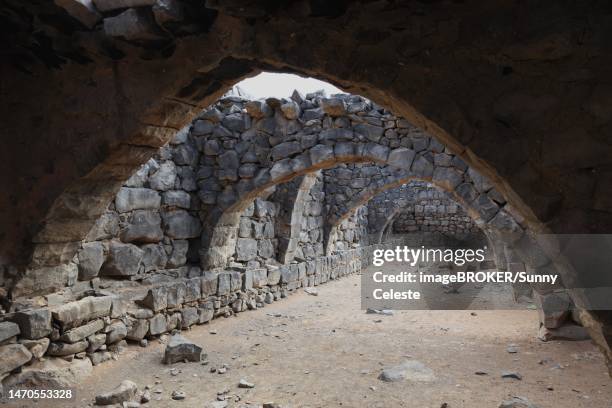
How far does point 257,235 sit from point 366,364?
3473mm

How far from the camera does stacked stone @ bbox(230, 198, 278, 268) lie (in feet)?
23.1

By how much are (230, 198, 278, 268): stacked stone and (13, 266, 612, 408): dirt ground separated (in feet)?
3.40

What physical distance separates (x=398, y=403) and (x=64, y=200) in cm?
288

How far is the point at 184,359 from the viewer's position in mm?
4406

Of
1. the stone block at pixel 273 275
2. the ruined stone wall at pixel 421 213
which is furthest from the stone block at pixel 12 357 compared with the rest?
the ruined stone wall at pixel 421 213

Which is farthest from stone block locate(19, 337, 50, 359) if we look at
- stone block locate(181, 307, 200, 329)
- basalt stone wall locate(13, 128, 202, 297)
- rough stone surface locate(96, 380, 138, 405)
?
stone block locate(181, 307, 200, 329)

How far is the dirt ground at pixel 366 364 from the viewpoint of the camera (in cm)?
352

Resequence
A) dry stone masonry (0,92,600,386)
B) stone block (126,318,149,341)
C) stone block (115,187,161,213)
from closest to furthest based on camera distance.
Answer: dry stone masonry (0,92,600,386) → stone block (126,318,149,341) → stone block (115,187,161,213)

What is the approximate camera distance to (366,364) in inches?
173

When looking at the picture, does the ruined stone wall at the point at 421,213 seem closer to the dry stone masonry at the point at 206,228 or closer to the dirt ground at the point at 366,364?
the dry stone masonry at the point at 206,228

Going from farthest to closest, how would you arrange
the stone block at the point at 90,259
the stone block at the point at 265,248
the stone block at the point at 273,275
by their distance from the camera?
the stone block at the point at 273,275 → the stone block at the point at 265,248 → the stone block at the point at 90,259

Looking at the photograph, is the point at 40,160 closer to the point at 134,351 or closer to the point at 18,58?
the point at 18,58

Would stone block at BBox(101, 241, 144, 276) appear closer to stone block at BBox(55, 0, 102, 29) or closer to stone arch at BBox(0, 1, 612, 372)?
stone arch at BBox(0, 1, 612, 372)

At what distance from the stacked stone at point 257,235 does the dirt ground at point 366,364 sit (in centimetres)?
104
